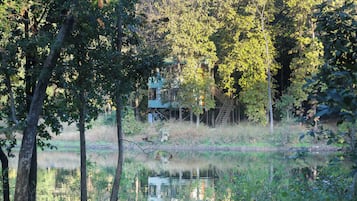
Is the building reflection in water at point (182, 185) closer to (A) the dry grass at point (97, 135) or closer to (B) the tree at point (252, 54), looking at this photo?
(A) the dry grass at point (97, 135)

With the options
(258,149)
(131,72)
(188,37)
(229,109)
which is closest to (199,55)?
(188,37)

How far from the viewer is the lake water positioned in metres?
8.80

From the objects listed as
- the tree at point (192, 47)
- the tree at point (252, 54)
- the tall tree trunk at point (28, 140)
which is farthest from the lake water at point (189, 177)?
the tree at point (252, 54)

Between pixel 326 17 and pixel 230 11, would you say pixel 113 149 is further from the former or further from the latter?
pixel 326 17

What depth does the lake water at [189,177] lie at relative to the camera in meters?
8.80

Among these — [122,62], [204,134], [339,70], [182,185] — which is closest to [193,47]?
[204,134]

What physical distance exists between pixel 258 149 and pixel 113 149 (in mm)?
9008

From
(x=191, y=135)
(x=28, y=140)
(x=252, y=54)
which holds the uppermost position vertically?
(x=252, y=54)

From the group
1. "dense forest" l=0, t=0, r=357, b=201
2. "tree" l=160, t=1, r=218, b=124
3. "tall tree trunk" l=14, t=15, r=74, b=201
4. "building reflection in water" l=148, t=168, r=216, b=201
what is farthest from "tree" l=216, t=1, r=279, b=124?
"tall tree trunk" l=14, t=15, r=74, b=201

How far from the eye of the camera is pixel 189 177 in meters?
19.9

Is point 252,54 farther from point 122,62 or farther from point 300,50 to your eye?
point 122,62

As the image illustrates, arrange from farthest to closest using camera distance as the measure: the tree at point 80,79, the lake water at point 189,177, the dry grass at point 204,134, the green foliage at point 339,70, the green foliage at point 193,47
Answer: the green foliage at point 193,47 < the dry grass at point 204,134 < the lake water at point 189,177 < the tree at point 80,79 < the green foliage at point 339,70

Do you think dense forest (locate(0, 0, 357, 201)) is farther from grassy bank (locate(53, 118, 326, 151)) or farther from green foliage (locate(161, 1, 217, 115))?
green foliage (locate(161, 1, 217, 115))

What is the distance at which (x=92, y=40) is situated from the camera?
29.3ft
